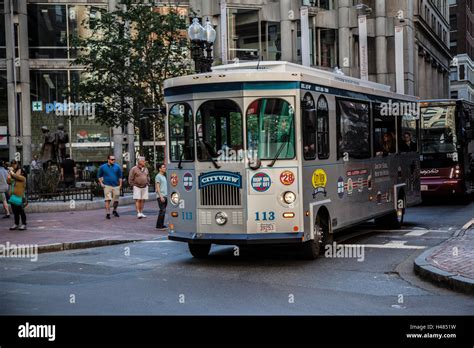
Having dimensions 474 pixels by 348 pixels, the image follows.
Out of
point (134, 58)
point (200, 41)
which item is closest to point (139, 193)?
point (200, 41)

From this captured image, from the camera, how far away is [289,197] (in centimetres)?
1157

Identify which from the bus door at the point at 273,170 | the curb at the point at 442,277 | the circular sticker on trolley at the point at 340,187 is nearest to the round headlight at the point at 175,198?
the bus door at the point at 273,170

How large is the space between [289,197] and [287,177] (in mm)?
327

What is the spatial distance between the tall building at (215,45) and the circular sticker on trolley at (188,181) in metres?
29.0

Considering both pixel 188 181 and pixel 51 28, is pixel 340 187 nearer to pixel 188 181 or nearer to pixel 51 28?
pixel 188 181

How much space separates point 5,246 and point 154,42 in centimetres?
1613

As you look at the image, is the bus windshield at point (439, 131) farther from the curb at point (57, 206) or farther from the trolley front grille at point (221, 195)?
the trolley front grille at point (221, 195)

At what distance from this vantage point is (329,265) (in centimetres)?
1185

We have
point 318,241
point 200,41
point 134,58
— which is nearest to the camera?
point 318,241

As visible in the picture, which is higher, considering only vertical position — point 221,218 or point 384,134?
point 384,134

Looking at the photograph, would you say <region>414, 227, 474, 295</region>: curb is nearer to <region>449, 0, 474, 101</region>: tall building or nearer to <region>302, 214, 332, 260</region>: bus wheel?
<region>302, 214, 332, 260</region>: bus wheel

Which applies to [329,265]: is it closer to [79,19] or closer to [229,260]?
[229,260]

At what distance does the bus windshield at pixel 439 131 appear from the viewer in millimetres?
24688

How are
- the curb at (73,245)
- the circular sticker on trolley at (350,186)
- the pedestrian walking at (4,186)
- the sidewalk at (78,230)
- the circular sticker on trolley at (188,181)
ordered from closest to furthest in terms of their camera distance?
1. the circular sticker on trolley at (188,181)
2. the circular sticker on trolley at (350,186)
3. the curb at (73,245)
4. the sidewalk at (78,230)
5. the pedestrian walking at (4,186)
